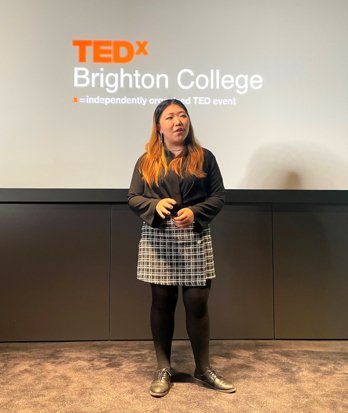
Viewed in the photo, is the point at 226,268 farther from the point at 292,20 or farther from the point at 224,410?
the point at 292,20

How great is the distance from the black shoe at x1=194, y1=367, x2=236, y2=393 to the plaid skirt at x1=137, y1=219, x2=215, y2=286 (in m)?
0.40

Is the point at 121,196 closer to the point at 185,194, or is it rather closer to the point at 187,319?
the point at 185,194

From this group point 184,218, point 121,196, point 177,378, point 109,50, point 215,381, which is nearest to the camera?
point 184,218

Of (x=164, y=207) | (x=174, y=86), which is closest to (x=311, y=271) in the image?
(x=164, y=207)

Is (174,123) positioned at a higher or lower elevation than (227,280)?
higher

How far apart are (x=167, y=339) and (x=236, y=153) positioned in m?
1.19

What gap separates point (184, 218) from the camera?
4.51 feet

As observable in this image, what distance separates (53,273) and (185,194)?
1085 mm

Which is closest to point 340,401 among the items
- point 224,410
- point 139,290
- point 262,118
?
point 224,410

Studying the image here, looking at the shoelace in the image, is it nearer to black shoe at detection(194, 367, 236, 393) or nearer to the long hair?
black shoe at detection(194, 367, 236, 393)

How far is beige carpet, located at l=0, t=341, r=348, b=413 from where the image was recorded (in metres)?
1.36

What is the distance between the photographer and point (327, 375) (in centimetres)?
165

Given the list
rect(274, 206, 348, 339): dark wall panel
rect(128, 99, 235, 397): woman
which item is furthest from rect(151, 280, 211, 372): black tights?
rect(274, 206, 348, 339): dark wall panel

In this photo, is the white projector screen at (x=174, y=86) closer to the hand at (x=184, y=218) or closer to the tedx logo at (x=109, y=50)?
the tedx logo at (x=109, y=50)
